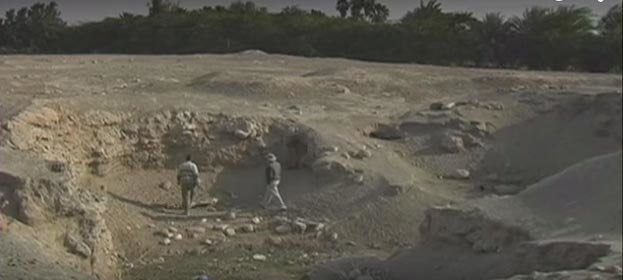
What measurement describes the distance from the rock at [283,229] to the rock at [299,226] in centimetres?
6

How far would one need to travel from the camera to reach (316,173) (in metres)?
14.6

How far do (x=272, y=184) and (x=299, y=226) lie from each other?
842 mm

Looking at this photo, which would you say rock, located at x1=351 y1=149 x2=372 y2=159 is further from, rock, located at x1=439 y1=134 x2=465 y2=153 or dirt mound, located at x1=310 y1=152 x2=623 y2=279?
dirt mound, located at x1=310 y1=152 x2=623 y2=279

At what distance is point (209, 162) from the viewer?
14922 millimetres

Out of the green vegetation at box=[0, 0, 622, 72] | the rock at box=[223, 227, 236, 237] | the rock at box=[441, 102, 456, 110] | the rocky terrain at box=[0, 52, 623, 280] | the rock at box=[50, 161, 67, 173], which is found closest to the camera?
the rocky terrain at box=[0, 52, 623, 280]

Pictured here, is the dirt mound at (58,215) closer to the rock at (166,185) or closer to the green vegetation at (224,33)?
the rock at (166,185)

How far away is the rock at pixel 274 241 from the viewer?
42.3 ft

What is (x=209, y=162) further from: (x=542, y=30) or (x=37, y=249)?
(x=542, y=30)

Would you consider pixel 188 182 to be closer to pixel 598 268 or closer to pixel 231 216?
pixel 231 216

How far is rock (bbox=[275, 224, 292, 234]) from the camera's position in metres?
13.3

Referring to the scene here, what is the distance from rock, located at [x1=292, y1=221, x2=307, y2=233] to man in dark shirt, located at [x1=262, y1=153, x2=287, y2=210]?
0.55 m

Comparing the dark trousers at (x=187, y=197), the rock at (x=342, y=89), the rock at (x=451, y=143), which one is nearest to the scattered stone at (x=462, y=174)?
the rock at (x=451, y=143)

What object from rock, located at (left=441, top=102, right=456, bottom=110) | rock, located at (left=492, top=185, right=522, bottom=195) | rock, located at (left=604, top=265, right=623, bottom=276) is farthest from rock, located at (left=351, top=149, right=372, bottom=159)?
rock, located at (left=604, top=265, right=623, bottom=276)

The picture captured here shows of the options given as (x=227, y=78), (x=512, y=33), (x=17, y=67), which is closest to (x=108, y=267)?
(x=512, y=33)
